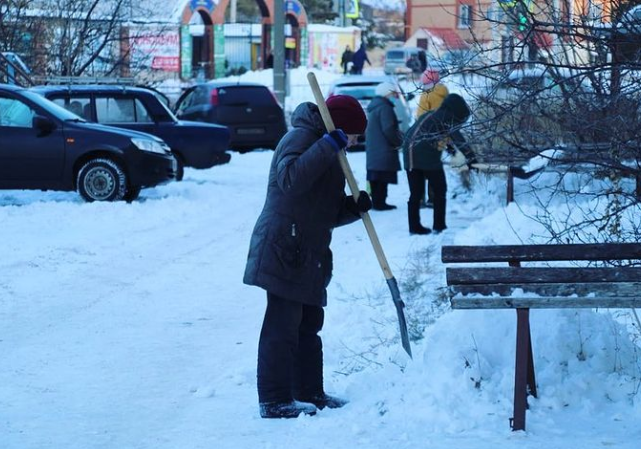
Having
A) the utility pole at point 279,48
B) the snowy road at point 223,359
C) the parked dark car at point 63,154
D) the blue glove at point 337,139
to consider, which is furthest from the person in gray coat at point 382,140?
the utility pole at point 279,48

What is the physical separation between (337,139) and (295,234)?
0.52 m

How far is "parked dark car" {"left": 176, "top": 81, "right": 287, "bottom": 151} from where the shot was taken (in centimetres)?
2373

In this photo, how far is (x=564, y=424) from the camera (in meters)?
5.45

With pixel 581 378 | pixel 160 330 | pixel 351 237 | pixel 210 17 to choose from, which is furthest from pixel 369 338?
pixel 210 17

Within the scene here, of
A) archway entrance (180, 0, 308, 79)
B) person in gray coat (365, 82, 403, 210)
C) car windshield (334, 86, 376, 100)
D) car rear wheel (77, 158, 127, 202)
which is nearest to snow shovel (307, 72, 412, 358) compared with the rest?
person in gray coat (365, 82, 403, 210)

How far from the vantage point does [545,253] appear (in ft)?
19.4

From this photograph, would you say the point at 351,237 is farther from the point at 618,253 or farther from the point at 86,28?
the point at 86,28

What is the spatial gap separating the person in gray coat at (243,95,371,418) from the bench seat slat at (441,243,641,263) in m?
0.54

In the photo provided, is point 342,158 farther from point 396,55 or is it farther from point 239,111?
point 396,55

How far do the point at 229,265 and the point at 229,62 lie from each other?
45705 mm

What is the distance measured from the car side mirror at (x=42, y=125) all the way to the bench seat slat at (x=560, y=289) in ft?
33.9

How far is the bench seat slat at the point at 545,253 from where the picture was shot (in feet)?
19.1

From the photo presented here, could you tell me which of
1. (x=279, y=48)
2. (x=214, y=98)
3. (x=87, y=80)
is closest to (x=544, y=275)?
(x=87, y=80)

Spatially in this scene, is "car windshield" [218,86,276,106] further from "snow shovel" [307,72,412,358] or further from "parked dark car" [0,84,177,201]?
"snow shovel" [307,72,412,358]
